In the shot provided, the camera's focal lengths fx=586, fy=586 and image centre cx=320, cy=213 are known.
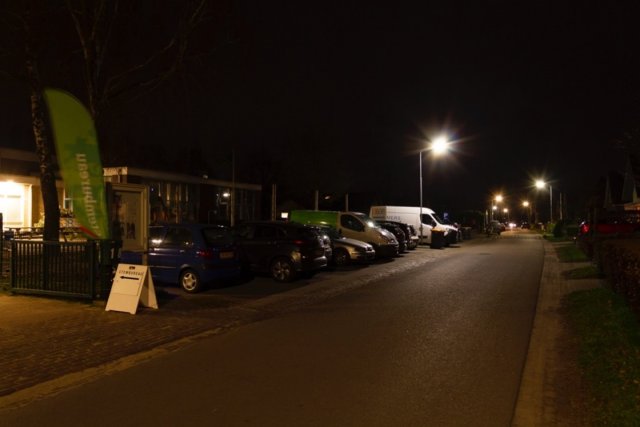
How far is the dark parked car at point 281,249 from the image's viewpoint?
1531 cm

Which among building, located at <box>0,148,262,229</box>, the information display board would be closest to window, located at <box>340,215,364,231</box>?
building, located at <box>0,148,262,229</box>

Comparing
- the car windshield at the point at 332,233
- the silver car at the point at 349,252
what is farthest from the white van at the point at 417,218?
the silver car at the point at 349,252

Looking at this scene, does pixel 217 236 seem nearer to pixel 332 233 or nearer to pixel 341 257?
pixel 341 257

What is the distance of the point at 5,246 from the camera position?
14.0 m

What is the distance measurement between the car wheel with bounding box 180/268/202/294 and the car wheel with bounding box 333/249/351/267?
7.45 m

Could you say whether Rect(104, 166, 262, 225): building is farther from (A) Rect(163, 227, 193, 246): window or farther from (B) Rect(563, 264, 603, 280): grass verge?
(B) Rect(563, 264, 603, 280): grass verge

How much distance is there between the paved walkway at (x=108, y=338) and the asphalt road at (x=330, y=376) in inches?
10.4

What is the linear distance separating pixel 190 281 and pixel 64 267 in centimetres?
270

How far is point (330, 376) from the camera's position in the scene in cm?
661

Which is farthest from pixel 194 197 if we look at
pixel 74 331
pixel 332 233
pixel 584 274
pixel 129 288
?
pixel 74 331

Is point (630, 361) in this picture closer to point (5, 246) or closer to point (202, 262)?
point (202, 262)

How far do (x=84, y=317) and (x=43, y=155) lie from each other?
781 centimetres

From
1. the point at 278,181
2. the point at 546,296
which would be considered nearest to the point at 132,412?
the point at 546,296

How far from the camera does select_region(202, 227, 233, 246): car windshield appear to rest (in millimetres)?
13078
